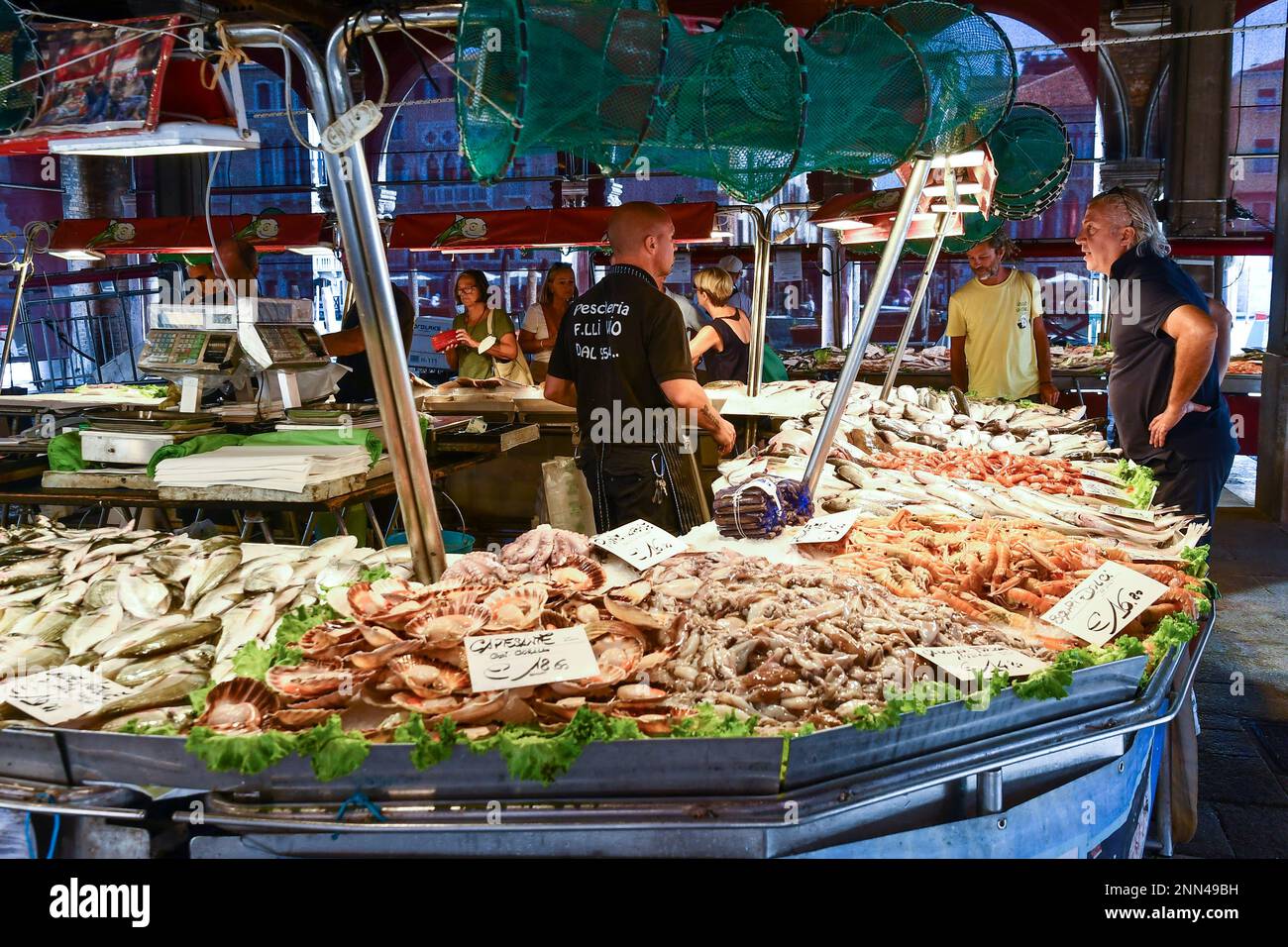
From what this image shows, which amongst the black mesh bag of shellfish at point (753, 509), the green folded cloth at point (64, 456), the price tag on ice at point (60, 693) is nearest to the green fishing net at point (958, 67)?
the black mesh bag of shellfish at point (753, 509)

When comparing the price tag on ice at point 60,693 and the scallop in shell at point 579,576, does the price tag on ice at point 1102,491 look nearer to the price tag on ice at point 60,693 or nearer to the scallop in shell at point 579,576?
the scallop in shell at point 579,576

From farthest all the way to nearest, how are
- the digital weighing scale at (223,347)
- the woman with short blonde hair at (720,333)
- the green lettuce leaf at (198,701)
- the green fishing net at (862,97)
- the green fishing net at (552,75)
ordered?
the woman with short blonde hair at (720,333) < the digital weighing scale at (223,347) < the green fishing net at (862,97) < the green fishing net at (552,75) < the green lettuce leaf at (198,701)

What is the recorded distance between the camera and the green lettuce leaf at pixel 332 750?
5.76 feet

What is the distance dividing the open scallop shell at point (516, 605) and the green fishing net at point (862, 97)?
1381 mm

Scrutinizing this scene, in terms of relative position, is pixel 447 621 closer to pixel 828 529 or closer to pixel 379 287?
pixel 379 287

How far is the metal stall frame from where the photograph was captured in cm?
212

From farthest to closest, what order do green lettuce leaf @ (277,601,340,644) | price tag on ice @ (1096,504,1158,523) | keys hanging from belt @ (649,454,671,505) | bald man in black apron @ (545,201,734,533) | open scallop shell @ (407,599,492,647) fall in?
keys hanging from belt @ (649,454,671,505)
bald man in black apron @ (545,201,734,533)
price tag on ice @ (1096,504,1158,523)
green lettuce leaf @ (277,601,340,644)
open scallop shell @ (407,599,492,647)

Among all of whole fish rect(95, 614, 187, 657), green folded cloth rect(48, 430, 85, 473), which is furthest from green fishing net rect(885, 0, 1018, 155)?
green folded cloth rect(48, 430, 85, 473)

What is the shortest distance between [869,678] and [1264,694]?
3895 millimetres

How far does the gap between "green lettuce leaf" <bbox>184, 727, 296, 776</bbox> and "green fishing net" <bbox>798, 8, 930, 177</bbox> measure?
1.96 meters

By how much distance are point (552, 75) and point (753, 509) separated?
1437 millimetres

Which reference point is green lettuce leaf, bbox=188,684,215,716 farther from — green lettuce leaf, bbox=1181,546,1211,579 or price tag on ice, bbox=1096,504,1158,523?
price tag on ice, bbox=1096,504,1158,523

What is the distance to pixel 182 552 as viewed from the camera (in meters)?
3.24
